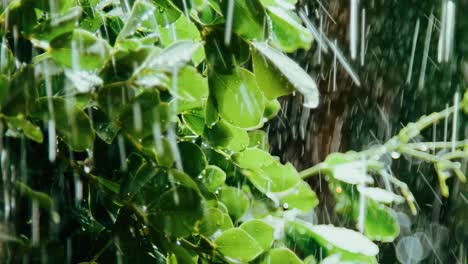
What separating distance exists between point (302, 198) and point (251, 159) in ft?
0.24

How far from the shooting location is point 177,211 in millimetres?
415

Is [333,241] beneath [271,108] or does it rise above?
beneath

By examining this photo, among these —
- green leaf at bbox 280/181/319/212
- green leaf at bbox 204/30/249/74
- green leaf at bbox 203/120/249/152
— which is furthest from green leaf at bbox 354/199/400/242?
green leaf at bbox 204/30/249/74

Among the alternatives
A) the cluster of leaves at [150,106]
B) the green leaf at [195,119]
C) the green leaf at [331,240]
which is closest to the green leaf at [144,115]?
the cluster of leaves at [150,106]

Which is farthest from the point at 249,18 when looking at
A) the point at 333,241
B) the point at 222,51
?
the point at 333,241

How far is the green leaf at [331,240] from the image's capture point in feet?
1.78

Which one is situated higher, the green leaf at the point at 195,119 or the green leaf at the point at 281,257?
the green leaf at the point at 195,119

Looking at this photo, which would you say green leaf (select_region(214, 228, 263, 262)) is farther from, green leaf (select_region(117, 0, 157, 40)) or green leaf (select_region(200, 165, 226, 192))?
green leaf (select_region(117, 0, 157, 40))

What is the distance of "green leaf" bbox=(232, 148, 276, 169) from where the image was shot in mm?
566

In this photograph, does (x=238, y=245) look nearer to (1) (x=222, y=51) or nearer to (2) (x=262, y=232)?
(2) (x=262, y=232)

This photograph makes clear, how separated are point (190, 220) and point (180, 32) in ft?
0.51

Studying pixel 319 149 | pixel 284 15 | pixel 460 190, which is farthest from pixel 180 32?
pixel 460 190

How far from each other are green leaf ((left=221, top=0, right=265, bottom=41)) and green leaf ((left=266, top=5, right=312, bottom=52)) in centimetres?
5

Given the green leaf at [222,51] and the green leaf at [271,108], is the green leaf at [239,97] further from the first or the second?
the green leaf at [271,108]
